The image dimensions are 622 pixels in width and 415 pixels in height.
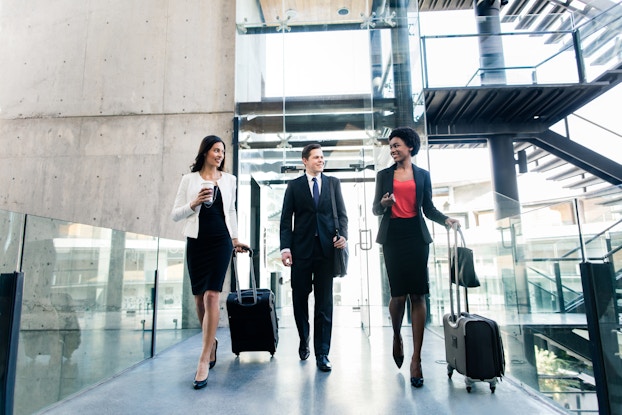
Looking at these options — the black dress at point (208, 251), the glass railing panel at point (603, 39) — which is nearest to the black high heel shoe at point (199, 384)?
the black dress at point (208, 251)

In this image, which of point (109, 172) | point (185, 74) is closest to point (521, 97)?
point (185, 74)

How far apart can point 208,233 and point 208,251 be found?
0.12 meters

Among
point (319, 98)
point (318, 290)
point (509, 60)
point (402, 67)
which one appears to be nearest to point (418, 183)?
Answer: point (318, 290)

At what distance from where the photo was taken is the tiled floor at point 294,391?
182cm

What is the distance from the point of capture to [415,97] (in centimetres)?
439

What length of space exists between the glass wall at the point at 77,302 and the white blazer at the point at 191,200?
1.71ft

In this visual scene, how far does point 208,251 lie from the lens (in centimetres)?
236

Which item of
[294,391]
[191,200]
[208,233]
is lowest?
[294,391]

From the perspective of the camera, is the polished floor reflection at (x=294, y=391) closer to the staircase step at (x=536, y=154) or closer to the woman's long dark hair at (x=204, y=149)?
the woman's long dark hair at (x=204, y=149)

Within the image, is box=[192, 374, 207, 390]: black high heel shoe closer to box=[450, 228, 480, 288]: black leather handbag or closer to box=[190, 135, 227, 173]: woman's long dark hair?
box=[190, 135, 227, 173]: woman's long dark hair

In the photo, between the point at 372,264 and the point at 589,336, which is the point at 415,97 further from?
the point at 589,336

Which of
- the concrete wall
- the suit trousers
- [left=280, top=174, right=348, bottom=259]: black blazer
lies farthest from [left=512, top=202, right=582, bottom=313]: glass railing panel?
the concrete wall

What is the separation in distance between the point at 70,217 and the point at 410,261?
4.48 metres

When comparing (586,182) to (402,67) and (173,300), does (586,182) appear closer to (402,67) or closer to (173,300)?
(402,67)
